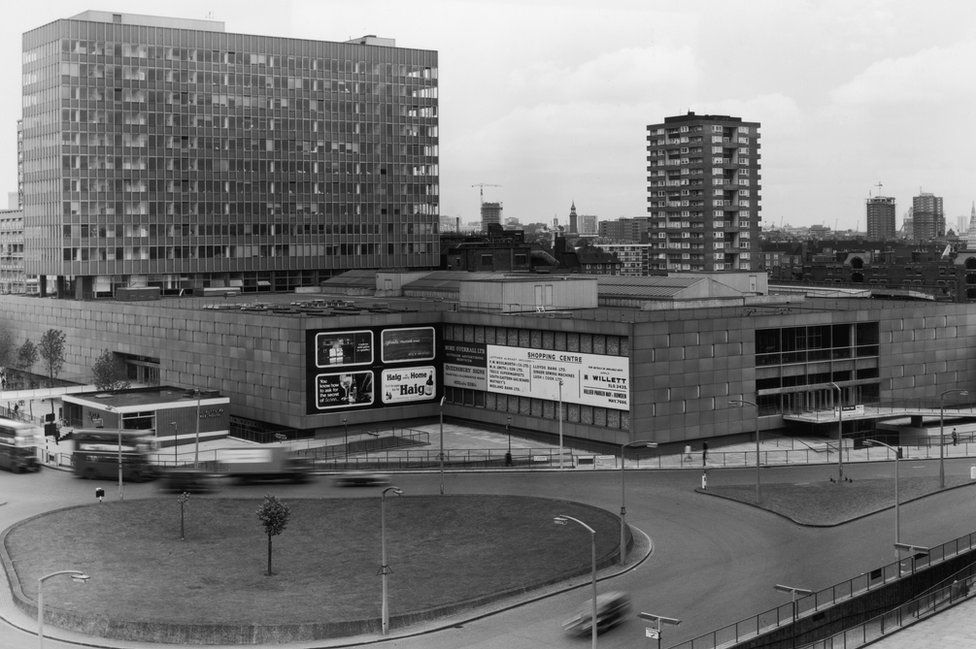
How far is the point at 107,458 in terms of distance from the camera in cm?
8369

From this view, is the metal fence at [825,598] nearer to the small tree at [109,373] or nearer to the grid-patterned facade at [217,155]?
the small tree at [109,373]

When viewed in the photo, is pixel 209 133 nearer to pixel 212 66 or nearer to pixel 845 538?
pixel 212 66

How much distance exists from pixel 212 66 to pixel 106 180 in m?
21.1

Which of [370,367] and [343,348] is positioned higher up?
[343,348]

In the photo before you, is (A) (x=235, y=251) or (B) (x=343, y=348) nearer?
(B) (x=343, y=348)

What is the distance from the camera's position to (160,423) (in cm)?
9688

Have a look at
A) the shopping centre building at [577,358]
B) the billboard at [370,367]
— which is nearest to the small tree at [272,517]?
the shopping centre building at [577,358]

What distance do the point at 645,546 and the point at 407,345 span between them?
4478 cm

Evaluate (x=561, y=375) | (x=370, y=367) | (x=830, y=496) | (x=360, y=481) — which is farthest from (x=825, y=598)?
(x=370, y=367)

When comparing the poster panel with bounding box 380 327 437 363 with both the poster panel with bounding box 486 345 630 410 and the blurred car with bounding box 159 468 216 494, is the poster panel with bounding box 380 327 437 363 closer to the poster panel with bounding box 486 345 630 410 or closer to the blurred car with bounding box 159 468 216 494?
the poster panel with bounding box 486 345 630 410

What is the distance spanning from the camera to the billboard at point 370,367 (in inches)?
3937

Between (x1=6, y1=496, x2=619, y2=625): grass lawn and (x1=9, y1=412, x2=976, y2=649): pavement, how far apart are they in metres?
1.36

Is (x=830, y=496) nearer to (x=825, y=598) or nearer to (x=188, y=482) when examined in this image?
(x=825, y=598)

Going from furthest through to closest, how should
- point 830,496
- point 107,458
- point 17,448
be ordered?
point 17,448
point 107,458
point 830,496
